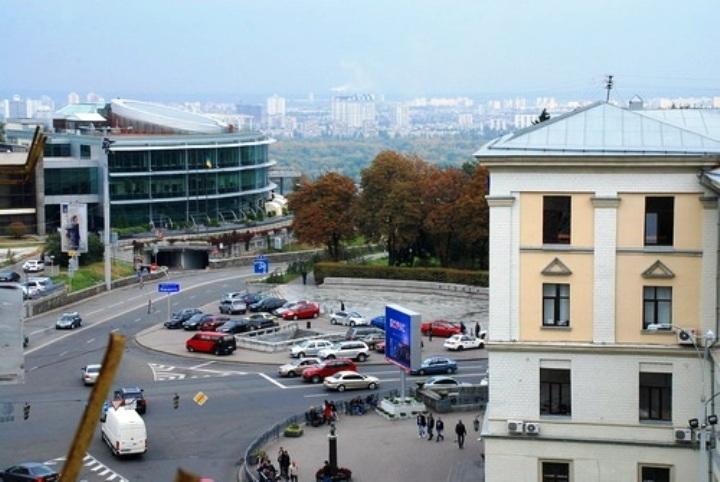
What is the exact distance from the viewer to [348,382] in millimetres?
35375

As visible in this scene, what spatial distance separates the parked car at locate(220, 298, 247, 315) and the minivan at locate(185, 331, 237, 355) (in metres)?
8.35

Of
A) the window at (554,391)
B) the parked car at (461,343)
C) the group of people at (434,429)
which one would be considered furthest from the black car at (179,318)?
the window at (554,391)

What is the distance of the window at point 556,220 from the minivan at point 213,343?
2334cm

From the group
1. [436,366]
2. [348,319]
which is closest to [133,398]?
[436,366]

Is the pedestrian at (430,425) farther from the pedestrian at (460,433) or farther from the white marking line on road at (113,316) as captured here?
the white marking line on road at (113,316)

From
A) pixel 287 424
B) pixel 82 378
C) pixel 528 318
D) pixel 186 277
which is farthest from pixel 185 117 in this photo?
pixel 528 318

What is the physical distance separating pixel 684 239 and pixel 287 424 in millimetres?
13175

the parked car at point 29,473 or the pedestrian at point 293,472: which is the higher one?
the parked car at point 29,473

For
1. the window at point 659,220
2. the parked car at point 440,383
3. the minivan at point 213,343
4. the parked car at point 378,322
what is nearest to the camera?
the window at point 659,220

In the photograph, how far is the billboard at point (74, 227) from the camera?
55844 mm

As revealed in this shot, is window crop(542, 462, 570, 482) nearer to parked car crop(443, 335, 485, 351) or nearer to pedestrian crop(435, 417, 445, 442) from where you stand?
pedestrian crop(435, 417, 445, 442)

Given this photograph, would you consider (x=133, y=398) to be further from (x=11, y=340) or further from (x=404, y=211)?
(x=404, y=211)

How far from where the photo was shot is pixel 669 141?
20.0 metres

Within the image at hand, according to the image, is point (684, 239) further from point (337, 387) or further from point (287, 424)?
point (337, 387)
